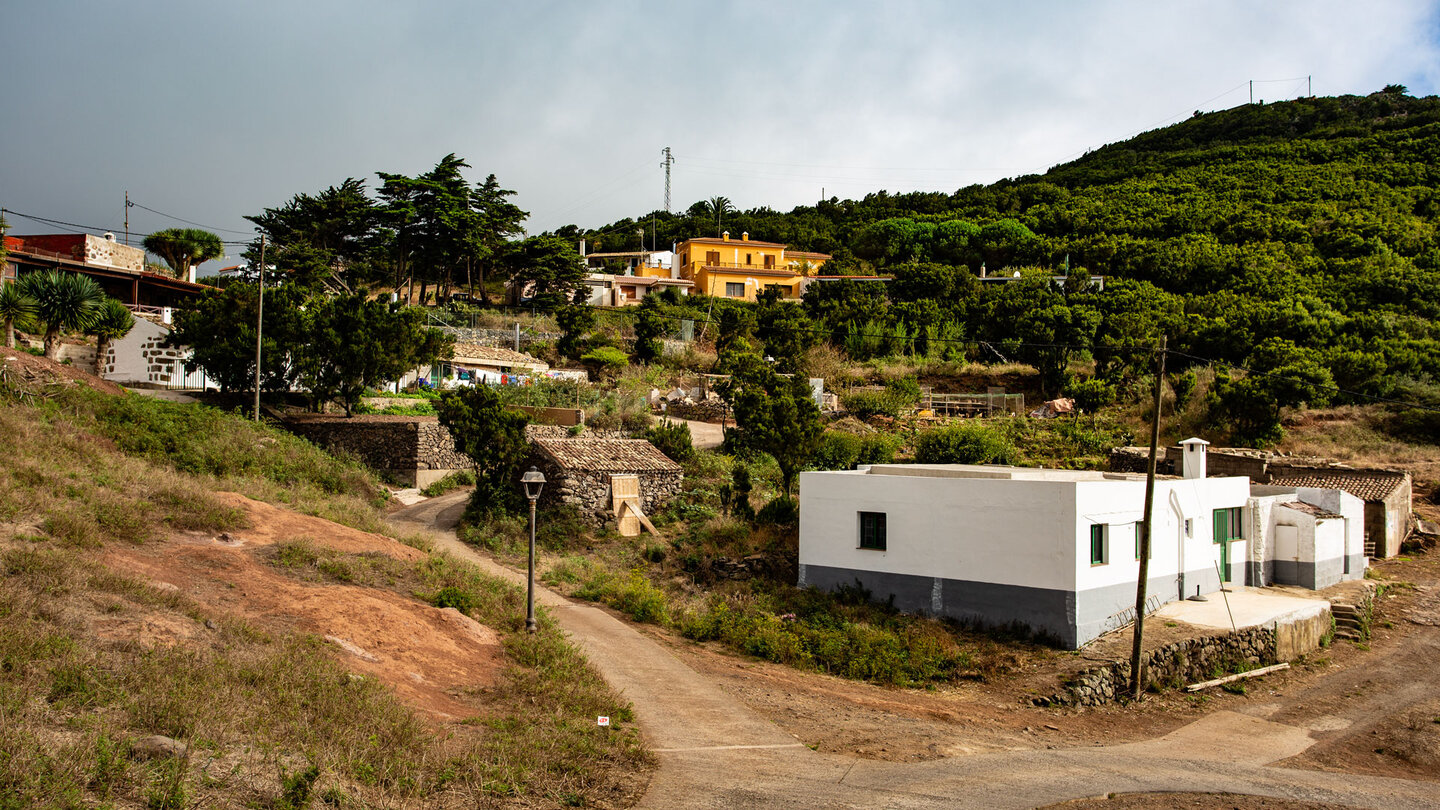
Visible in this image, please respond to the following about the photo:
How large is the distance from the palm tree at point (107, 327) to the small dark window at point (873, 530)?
23792 mm

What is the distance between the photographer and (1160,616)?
19250 millimetres

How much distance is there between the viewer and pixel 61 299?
26188 mm

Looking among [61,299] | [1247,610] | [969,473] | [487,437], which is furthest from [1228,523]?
[61,299]

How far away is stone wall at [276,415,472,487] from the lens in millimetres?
28422

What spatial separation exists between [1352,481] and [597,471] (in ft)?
79.9

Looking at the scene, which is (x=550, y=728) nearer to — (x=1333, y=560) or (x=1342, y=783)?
(x=1342, y=783)

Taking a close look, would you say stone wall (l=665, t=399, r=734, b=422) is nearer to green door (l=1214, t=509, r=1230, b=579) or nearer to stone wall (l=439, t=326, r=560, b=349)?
stone wall (l=439, t=326, r=560, b=349)

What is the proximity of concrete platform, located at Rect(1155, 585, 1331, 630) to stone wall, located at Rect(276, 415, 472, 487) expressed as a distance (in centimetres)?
2123

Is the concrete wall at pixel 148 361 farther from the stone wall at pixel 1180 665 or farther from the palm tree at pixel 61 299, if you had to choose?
the stone wall at pixel 1180 665

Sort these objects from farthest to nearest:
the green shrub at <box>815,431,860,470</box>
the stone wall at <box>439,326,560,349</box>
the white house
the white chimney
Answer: the stone wall at <box>439,326,560,349</box> < the green shrub at <box>815,431,860,470</box> < the white house < the white chimney

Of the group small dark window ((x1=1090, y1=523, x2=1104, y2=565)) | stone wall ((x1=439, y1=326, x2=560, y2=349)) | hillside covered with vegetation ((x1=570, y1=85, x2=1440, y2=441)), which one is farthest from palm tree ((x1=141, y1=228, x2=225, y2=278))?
small dark window ((x1=1090, y1=523, x2=1104, y2=565))

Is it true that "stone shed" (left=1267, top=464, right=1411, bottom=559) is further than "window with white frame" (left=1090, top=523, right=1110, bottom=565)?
Yes

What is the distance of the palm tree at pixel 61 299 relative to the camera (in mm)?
26125

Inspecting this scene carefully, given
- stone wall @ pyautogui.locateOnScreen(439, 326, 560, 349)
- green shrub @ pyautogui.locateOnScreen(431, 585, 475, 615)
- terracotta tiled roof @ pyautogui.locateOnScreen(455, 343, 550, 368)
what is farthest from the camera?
stone wall @ pyautogui.locateOnScreen(439, 326, 560, 349)
